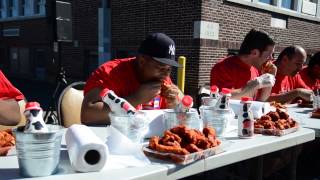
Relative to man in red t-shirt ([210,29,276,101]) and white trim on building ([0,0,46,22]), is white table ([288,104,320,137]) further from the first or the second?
white trim on building ([0,0,46,22])

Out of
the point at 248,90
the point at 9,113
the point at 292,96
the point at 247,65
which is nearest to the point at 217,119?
the point at 248,90

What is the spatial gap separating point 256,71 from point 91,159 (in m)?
2.81

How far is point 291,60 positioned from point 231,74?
1.00m

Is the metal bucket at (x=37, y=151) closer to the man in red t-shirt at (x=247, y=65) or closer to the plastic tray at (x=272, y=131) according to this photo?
the plastic tray at (x=272, y=131)

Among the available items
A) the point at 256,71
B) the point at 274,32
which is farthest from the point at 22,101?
the point at 274,32

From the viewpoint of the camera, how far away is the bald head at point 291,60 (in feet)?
13.3

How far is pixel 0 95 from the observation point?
244cm

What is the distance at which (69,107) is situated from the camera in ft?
9.37

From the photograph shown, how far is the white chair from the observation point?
9.16 ft

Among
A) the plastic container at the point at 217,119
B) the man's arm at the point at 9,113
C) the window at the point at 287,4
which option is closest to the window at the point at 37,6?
the window at the point at 287,4

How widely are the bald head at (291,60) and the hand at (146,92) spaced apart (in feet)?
7.59

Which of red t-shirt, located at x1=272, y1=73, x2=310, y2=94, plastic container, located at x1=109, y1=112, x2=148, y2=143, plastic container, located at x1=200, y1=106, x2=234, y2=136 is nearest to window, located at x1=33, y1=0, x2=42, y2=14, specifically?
red t-shirt, located at x1=272, y1=73, x2=310, y2=94

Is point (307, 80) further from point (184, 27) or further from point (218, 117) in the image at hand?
point (184, 27)

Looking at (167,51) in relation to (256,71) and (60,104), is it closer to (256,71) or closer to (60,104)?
(60,104)
